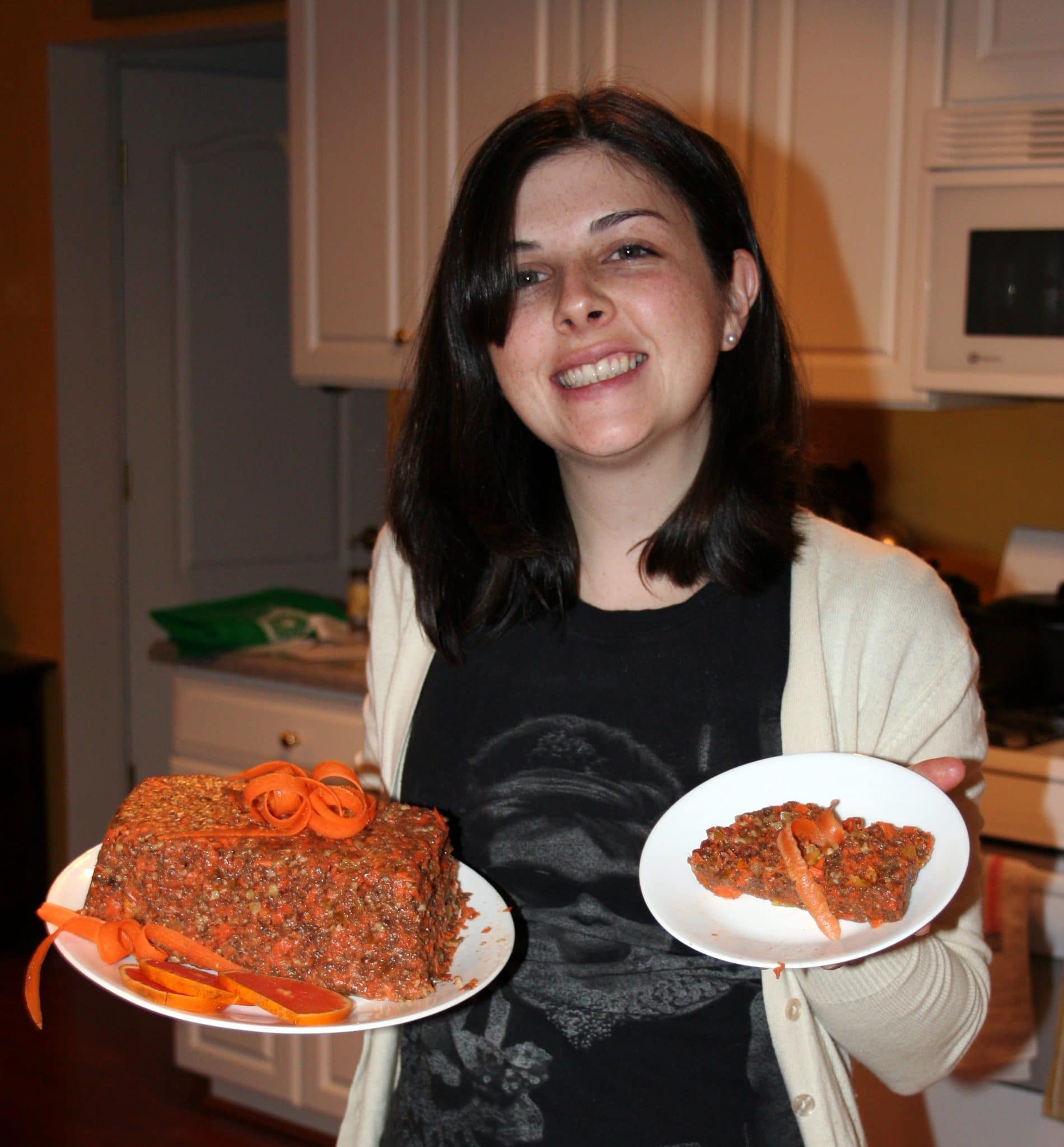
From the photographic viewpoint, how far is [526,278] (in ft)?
4.02

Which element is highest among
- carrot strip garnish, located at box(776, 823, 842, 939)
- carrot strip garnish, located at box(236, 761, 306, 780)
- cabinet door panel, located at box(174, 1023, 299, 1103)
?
carrot strip garnish, located at box(236, 761, 306, 780)

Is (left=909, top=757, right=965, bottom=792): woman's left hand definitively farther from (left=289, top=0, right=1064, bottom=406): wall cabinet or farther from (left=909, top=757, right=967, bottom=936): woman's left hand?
(left=289, top=0, right=1064, bottom=406): wall cabinet

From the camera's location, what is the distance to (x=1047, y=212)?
7.00ft

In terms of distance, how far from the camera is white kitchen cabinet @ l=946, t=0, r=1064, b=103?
6.85ft

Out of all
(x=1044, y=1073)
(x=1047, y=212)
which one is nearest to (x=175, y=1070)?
(x=1044, y=1073)

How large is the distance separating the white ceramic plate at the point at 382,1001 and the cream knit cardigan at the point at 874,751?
0.18 metres

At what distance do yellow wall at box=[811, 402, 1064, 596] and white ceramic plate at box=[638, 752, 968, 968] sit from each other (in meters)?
1.64

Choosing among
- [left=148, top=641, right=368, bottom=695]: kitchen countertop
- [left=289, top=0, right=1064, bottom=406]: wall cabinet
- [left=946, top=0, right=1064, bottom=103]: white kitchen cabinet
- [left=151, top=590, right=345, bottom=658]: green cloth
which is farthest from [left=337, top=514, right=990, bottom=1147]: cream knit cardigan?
[left=151, top=590, right=345, bottom=658]: green cloth

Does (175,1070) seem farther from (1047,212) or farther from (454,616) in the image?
(1047,212)

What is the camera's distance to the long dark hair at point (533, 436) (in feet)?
4.02

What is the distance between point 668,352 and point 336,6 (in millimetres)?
2020

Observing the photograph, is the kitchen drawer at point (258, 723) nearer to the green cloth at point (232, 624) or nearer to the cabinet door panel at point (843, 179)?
the green cloth at point (232, 624)

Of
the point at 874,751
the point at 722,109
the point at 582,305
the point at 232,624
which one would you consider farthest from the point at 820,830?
the point at 232,624

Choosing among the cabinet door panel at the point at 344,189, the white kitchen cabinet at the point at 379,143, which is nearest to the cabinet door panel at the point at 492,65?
the white kitchen cabinet at the point at 379,143
